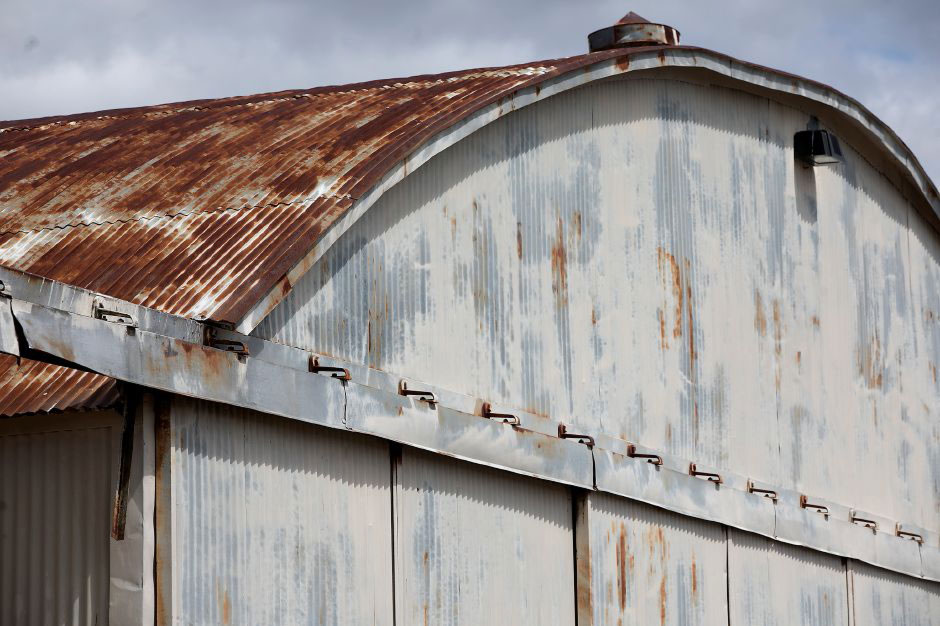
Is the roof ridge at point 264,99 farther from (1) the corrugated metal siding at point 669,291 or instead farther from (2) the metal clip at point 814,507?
(2) the metal clip at point 814,507

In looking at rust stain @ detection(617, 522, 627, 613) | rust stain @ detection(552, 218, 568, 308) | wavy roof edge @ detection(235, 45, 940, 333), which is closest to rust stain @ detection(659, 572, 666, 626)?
rust stain @ detection(617, 522, 627, 613)

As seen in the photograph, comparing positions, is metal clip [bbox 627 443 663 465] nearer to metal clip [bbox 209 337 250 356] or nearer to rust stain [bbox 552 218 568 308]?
rust stain [bbox 552 218 568 308]

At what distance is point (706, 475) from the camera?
1309 centimetres

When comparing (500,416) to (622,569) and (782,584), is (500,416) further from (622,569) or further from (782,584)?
(782,584)

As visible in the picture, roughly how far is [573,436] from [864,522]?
562 cm

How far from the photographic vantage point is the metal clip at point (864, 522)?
15359 millimetres

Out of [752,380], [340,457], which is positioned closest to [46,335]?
[340,457]

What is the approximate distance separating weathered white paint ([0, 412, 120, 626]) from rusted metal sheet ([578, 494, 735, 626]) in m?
4.43

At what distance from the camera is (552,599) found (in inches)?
435

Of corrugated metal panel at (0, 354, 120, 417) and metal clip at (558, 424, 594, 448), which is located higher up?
corrugated metal panel at (0, 354, 120, 417)

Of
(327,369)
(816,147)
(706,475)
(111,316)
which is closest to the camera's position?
(111,316)

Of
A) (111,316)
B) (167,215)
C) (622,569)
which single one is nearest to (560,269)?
(622,569)

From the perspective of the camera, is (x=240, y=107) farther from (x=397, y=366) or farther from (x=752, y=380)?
(x=752, y=380)

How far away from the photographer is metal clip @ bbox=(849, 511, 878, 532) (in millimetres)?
15359
